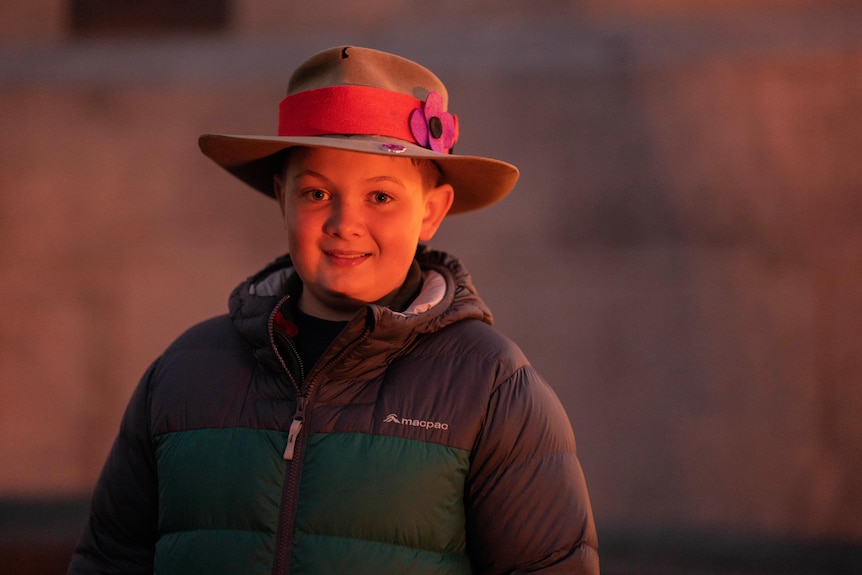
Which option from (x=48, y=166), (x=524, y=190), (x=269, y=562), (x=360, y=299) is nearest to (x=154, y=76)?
(x=48, y=166)

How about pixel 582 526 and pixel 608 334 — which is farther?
pixel 608 334

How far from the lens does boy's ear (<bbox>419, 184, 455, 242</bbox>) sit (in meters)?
1.84

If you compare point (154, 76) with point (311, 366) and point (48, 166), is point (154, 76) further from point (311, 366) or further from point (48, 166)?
point (311, 366)

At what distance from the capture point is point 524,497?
1.50 m

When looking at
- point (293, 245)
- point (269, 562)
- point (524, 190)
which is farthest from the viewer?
point (524, 190)

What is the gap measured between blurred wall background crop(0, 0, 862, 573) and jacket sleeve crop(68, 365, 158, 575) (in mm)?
1676

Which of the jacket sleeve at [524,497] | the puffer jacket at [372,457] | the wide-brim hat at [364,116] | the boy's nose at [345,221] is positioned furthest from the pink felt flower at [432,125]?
the jacket sleeve at [524,497]

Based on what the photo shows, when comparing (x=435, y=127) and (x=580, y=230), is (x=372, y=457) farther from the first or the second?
(x=580, y=230)

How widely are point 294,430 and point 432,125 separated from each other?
624mm

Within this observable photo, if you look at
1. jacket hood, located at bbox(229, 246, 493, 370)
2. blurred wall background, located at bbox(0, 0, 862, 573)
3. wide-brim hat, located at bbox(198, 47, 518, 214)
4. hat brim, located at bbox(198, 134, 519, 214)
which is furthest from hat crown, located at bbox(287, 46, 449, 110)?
blurred wall background, located at bbox(0, 0, 862, 573)

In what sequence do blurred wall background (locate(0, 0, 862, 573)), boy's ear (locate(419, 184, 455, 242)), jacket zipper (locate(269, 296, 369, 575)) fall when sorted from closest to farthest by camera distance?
jacket zipper (locate(269, 296, 369, 575)) < boy's ear (locate(419, 184, 455, 242)) < blurred wall background (locate(0, 0, 862, 573))

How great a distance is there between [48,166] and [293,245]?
2.23 meters

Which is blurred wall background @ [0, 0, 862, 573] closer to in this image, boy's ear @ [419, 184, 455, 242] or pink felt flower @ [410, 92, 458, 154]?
boy's ear @ [419, 184, 455, 242]

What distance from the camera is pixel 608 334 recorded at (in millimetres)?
3258
